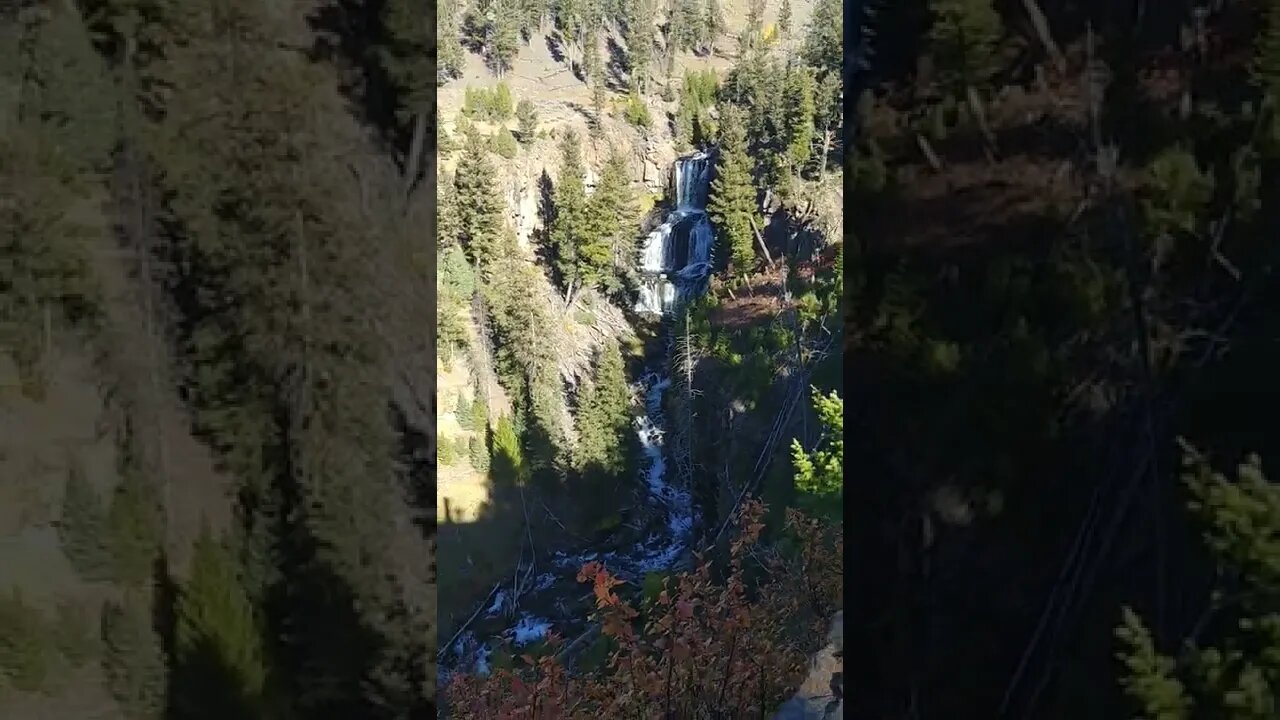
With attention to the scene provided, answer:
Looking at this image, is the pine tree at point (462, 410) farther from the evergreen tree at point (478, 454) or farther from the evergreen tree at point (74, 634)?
the evergreen tree at point (74, 634)

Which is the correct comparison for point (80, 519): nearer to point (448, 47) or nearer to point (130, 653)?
point (130, 653)

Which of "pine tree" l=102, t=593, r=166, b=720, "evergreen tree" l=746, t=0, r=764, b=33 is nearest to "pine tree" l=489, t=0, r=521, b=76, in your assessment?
"evergreen tree" l=746, t=0, r=764, b=33

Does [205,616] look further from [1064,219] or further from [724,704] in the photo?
[1064,219]

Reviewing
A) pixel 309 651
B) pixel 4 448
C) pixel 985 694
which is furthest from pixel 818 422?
pixel 4 448

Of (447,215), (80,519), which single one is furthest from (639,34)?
Result: (80,519)

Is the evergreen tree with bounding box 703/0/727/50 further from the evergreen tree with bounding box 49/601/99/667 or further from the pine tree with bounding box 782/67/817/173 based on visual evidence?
the evergreen tree with bounding box 49/601/99/667

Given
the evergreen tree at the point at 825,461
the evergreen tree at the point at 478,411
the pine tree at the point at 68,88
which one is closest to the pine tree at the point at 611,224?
the evergreen tree at the point at 478,411

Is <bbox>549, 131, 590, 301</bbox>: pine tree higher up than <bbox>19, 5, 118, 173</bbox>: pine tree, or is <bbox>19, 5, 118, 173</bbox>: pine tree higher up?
<bbox>19, 5, 118, 173</bbox>: pine tree
